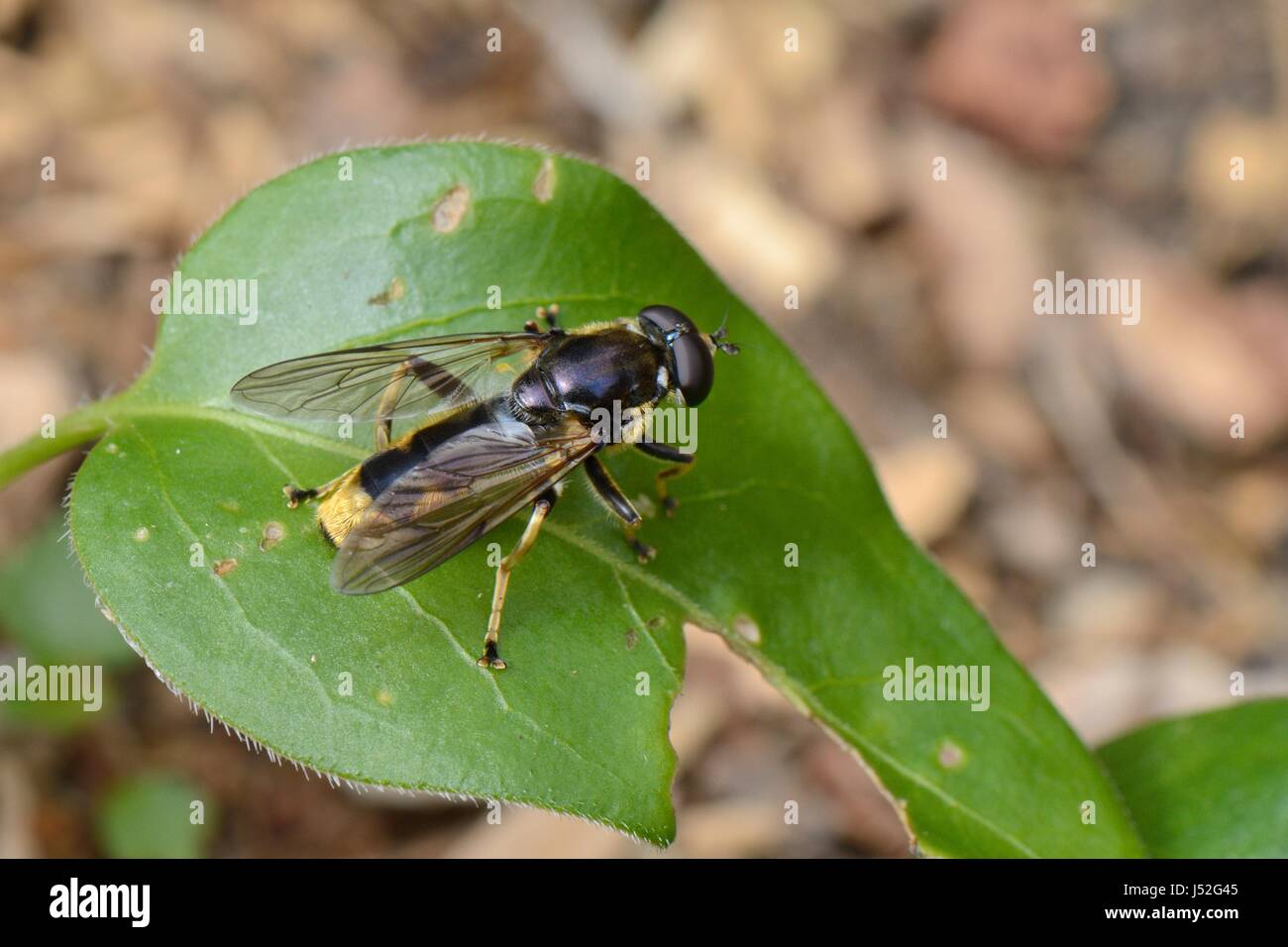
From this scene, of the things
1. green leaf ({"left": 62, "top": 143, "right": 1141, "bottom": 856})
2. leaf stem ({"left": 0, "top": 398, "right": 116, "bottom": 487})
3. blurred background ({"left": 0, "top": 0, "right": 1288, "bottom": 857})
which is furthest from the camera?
blurred background ({"left": 0, "top": 0, "right": 1288, "bottom": 857})

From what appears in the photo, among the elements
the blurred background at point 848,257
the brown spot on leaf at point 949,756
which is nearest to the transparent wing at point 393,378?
the brown spot on leaf at point 949,756

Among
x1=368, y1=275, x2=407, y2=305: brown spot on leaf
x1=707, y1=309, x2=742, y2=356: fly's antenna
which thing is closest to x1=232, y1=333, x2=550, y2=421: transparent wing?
x1=368, y1=275, x2=407, y2=305: brown spot on leaf

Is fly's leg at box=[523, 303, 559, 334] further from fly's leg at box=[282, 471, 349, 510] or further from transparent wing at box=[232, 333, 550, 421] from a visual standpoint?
fly's leg at box=[282, 471, 349, 510]

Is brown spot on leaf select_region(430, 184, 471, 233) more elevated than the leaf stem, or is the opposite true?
brown spot on leaf select_region(430, 184, 471, 233)

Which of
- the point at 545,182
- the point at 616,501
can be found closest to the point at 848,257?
the point at 545,182

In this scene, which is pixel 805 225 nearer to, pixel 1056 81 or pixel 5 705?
pixel 1056 81
